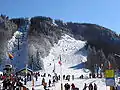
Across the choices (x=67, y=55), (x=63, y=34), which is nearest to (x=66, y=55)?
(x=67, y=55)

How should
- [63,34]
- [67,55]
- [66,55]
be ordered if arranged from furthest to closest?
[63,34] < [67,55] < [66,55]

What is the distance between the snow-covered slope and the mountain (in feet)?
6.26

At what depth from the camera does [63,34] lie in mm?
124438

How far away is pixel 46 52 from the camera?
100 meters

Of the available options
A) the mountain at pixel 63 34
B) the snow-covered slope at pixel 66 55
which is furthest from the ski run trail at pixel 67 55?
the mountain at pixel 63 34

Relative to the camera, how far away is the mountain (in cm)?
10582

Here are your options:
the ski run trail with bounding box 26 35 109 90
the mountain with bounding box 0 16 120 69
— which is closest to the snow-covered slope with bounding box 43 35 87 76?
the ski run trail with bounding box 26 35 109 90

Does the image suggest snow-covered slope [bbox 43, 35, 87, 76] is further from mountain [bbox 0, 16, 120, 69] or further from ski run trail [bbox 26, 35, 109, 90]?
mountain [bbox 0, 16, 120, 69]

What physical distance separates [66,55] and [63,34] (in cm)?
2705

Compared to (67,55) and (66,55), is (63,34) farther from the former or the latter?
(66,55)

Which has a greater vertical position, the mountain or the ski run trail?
the mountain

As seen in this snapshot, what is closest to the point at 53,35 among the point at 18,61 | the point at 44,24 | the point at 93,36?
the point at 44,24

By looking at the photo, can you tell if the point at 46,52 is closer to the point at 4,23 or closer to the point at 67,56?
the point at 67,56

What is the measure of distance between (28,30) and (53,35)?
10745 millimetres
